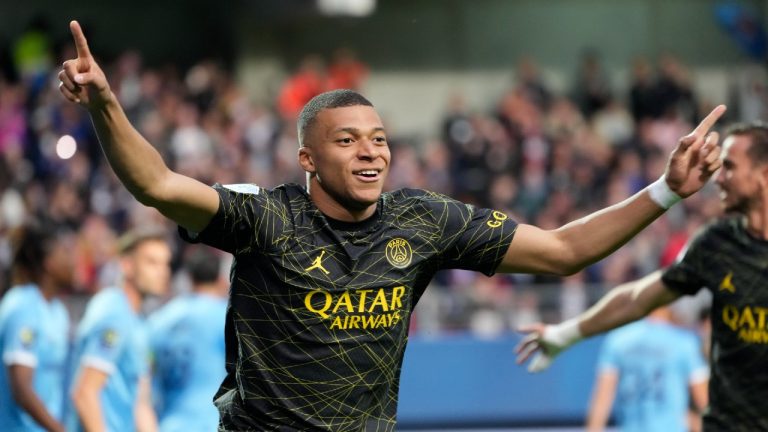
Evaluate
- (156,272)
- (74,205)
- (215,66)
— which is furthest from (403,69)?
(156,272)

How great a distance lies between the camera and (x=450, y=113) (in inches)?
801

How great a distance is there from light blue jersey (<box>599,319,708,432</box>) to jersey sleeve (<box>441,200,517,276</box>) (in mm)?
4533

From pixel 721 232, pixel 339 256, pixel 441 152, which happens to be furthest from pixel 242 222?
pixel 441 152

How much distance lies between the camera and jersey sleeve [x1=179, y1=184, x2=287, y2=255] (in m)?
4.76

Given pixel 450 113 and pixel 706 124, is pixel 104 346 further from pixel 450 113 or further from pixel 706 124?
pixel 450 113

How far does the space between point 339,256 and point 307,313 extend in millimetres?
244

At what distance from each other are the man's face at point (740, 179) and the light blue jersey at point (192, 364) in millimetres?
3215

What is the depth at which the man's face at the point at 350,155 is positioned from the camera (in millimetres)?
4984

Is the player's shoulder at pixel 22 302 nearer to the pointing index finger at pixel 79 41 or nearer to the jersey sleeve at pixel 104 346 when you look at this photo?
the jersey sleeve at pixel 104 346

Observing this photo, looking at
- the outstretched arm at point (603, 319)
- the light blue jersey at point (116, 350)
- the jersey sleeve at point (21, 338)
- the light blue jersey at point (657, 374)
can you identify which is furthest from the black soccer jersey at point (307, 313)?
the light blue jersey at point (657, 374)

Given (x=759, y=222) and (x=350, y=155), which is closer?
(x=350, y=155)

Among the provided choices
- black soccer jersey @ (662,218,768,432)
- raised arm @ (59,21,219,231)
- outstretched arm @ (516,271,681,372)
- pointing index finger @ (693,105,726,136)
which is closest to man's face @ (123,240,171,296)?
outstretched arm @ (516,271,681,372)

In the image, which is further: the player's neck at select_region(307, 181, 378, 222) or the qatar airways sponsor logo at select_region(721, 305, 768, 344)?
the qatar airways sponsor logo at select_region(721, 305, 768, 344)

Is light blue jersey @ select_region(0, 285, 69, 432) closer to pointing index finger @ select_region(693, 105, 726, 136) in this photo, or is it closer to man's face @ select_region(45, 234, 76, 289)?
man's face @ select_region(45, 234, 76, 289)
